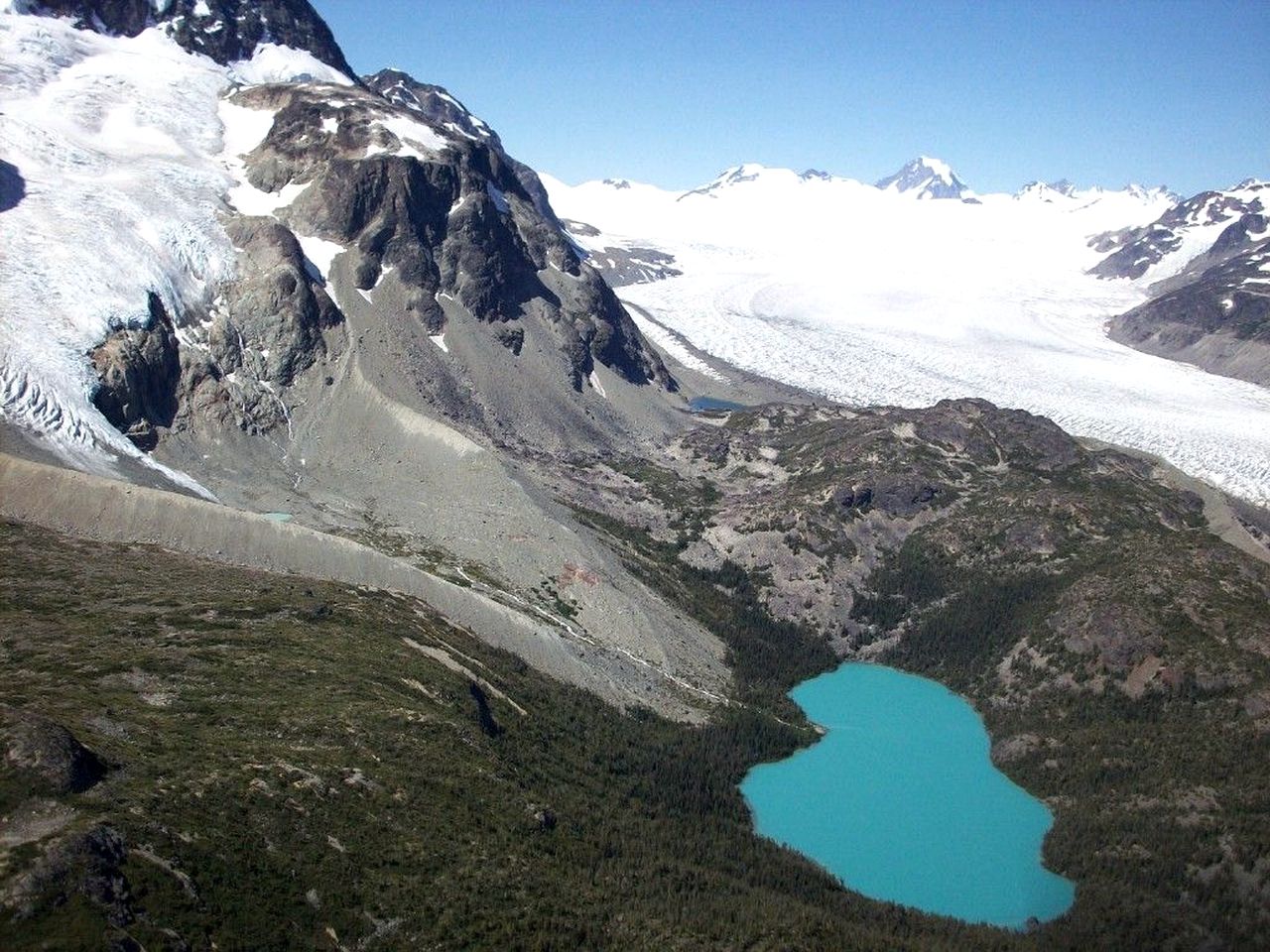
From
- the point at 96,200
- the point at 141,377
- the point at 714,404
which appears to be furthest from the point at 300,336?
the point at 714,404

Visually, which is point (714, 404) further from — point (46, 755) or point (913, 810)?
point (46, 755)

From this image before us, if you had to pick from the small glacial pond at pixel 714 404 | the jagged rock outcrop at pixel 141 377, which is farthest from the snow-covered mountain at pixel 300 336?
the small glacial pond at pixel 714 404

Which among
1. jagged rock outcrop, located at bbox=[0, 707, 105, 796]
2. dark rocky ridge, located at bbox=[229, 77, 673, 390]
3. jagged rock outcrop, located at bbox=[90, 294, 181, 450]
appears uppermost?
dark rocky ridge, located at bbox=[229, 77, 673, 390]

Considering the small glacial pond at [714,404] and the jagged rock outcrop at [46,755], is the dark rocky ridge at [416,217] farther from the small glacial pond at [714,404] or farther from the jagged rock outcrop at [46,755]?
the jagged rock outcrop at [46,755]

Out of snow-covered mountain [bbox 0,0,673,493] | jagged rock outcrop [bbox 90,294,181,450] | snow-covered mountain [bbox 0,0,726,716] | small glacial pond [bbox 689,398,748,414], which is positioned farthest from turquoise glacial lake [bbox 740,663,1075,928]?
small glacial pond [bbox 689,398,748,414]

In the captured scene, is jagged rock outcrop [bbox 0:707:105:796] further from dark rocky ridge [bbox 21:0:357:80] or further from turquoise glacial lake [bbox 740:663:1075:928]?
dark rocky ridge [bbox 21:0:357:80]

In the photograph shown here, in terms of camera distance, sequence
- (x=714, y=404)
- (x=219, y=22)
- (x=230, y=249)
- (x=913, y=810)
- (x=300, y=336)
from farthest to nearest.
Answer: (x=714, y=404), (x=219, y=22), (x=230, y=249), (x=300, y=336), (x=913, y=810)
